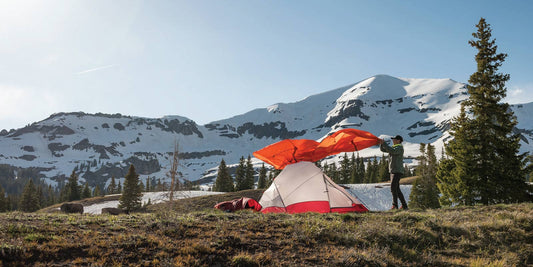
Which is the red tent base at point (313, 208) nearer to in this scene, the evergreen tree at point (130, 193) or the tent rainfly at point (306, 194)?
the tent rainfly at point (306, 194)

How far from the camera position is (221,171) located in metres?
69.3

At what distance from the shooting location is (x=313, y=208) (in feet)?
44.8

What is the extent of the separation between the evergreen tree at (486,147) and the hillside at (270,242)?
10086 mm

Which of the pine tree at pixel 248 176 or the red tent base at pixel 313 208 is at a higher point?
the red tent base at pixel 313 208

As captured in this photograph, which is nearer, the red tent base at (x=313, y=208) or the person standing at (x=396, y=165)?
the red tent base at (x=313, y=208)

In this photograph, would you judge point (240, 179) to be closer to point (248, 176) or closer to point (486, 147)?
point (248, 176)

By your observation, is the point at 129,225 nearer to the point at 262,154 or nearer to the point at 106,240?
the point at 106,240

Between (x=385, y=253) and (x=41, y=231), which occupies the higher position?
(x=41, y=231)

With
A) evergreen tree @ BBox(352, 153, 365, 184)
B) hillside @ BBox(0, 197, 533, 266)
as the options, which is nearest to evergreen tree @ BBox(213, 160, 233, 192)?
evergreen tree @ BBox(352, 153, 365, 184)

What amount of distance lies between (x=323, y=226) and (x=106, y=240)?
543cm

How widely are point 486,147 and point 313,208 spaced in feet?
43.6

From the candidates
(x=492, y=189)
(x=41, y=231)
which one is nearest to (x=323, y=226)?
(x=41, y=231)

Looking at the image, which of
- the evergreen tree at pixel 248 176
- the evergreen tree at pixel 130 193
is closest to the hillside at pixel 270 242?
the evergreen tree at pixel 130 193

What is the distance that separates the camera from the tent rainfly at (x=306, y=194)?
13383 mm
